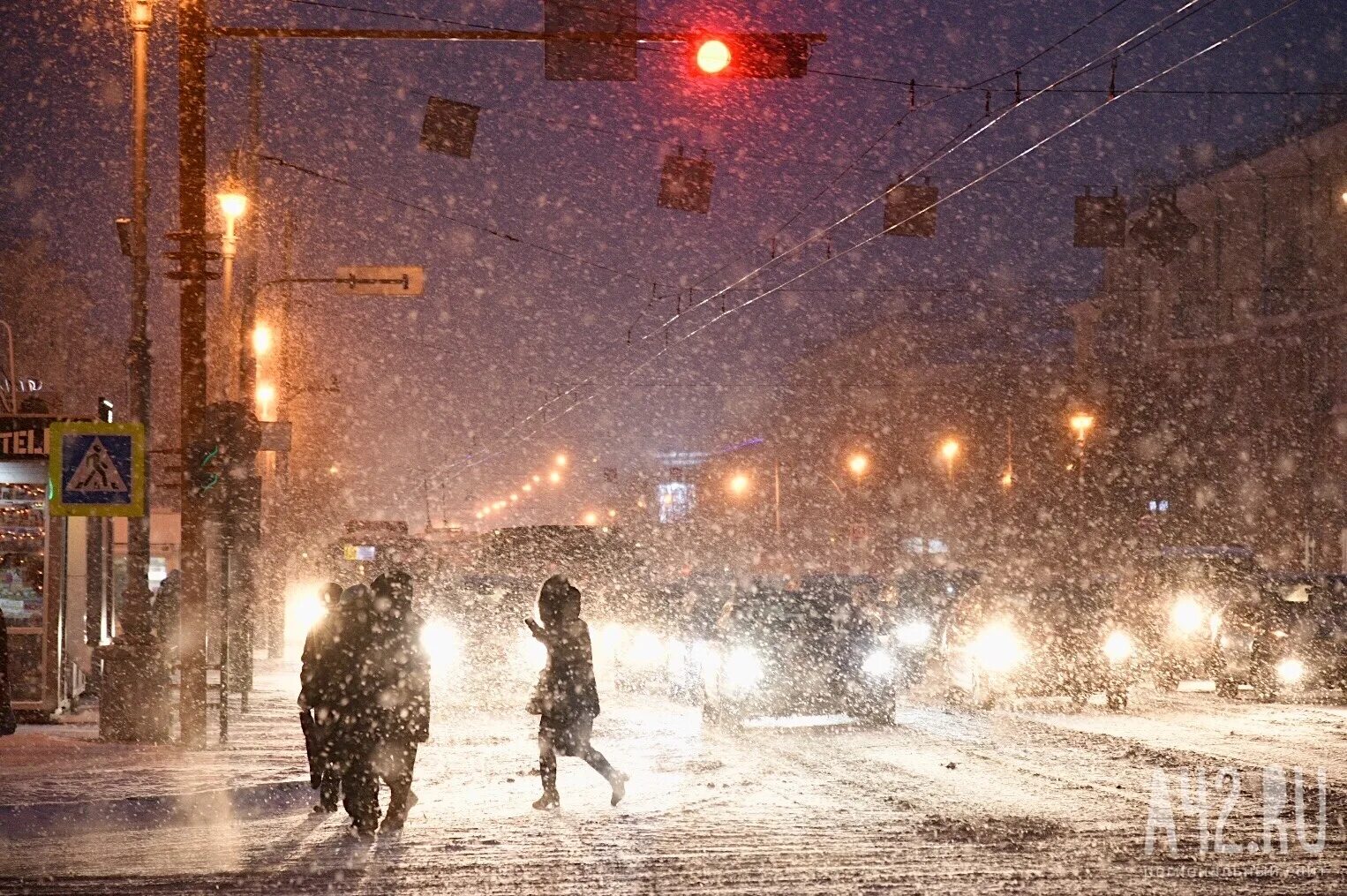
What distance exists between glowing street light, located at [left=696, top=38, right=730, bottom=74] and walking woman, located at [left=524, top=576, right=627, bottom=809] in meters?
4.07

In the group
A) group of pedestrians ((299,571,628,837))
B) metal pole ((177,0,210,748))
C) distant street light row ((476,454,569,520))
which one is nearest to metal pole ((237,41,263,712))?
metal pole ((177,0,210,748))

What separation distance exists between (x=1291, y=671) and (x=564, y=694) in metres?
16.5

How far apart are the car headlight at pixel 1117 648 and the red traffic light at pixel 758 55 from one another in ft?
42.7

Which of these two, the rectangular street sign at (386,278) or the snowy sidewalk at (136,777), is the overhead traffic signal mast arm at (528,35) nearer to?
the snowy sidewalk at (136,777)

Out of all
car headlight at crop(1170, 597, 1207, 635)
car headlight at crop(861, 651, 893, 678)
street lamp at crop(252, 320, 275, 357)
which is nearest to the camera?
car headlight at crop(861, 651, 893, 678)

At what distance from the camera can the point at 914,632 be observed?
29219 millimetres

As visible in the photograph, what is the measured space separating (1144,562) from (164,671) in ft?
72.6

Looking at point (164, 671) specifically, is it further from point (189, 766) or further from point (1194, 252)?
point (1194, 252)

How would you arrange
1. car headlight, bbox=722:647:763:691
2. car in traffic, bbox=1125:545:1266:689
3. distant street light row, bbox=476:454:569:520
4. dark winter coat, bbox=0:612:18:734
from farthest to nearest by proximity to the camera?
distant street light row, bbox=476:454:569:520 → car in traffic, bbox=1125:545:1266:689 → car headlight, bbox=722:647:763:691 → dark winter coat, bbox=0:612:18:734

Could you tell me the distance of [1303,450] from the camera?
51.6 metres

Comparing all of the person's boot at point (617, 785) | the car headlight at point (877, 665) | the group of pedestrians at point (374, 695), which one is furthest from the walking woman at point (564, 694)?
the car headlight at point (877, 665)

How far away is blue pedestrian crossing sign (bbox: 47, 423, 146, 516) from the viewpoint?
14.3m

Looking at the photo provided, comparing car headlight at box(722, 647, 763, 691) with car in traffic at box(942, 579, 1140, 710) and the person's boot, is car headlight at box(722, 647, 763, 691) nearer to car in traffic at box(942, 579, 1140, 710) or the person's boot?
car in traffic at box(942, 579, 1140, 710)

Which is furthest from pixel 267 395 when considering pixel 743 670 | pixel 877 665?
pixel 877 665
